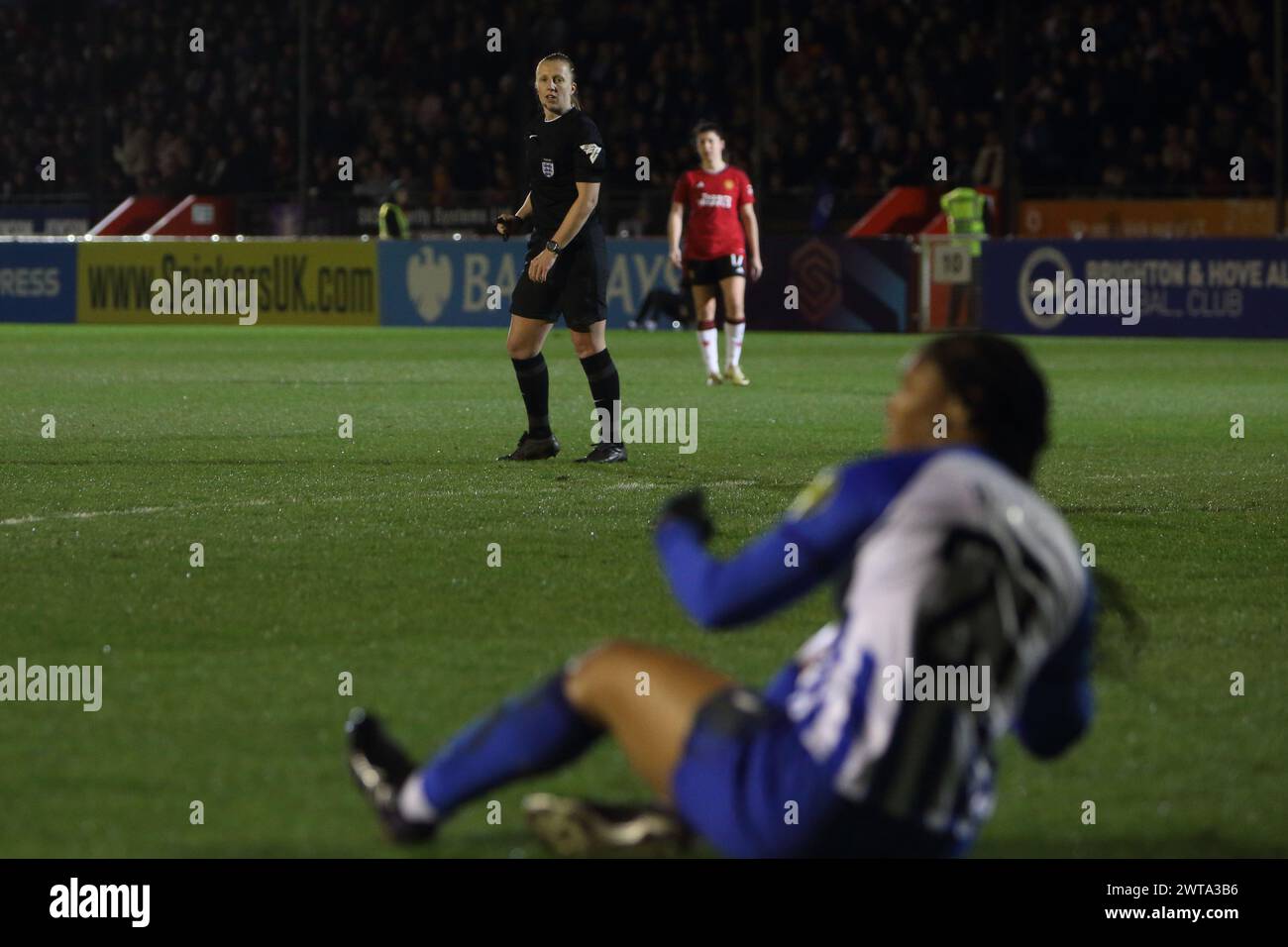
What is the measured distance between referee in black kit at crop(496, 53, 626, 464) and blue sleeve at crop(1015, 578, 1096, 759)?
743cm

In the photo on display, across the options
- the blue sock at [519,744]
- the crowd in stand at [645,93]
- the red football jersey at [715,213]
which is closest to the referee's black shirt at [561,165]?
the red football jersey at [715,213]

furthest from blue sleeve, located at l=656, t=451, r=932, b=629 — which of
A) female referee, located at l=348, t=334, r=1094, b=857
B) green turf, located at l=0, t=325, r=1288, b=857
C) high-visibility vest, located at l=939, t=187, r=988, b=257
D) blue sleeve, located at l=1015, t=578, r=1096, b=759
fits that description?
high-visibility vest, located at l=939, t=187, r=988, b=257

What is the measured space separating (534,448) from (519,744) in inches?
294

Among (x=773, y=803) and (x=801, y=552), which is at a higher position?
(x=801, y=552)

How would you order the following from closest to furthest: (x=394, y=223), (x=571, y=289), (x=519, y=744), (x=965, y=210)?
1. (x=519, y=744)
2. (x=571, y=289)
3. (x=965, y=210)
4. (x=394, y=223)

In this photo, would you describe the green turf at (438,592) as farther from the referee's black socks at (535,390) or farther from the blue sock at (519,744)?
the referee's black socks at (535,390)

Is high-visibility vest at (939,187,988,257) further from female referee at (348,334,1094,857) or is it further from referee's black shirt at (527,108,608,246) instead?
female referee at (348,334,1094,857)

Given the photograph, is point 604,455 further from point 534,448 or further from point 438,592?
point 438,592

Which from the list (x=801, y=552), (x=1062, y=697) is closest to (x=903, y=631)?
(x=801, y=552)

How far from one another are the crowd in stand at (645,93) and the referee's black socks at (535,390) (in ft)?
55.1

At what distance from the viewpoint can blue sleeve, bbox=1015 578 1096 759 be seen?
378 cm

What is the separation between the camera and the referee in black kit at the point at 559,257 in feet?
36.7

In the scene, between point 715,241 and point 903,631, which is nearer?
point 903,631

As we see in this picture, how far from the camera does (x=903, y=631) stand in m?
3.41
